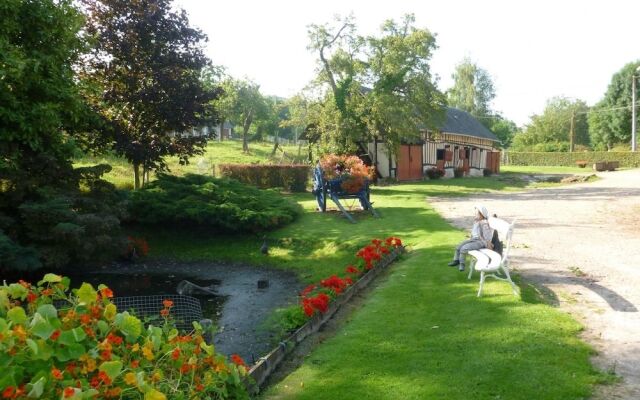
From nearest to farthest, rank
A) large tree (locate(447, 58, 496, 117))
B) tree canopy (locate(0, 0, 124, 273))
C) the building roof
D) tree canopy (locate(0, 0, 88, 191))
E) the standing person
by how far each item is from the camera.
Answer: the standing person < tree canopy (locate(0, 0, 124, 273)) < tree canopy (locate(0, 0, 88, 191)) < the building roof < large tree (locate(447, 58, 496, 117))

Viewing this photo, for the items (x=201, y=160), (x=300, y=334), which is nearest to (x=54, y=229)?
(x=300, y=334)

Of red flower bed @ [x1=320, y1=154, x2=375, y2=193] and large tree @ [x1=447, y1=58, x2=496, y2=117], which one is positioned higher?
large tree @ [x1=447, y1=58, x2=496, y2=117]

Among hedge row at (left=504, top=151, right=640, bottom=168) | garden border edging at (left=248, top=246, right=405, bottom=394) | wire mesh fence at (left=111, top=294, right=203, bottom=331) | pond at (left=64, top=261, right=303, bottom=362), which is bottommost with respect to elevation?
pond at (left=64, top=261, right=303, bottom=362)

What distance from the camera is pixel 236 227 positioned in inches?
610

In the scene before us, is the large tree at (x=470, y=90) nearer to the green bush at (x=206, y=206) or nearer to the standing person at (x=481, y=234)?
the green bush at (x=206, y=206)

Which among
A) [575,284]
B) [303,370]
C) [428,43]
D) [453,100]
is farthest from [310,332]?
[453,100]

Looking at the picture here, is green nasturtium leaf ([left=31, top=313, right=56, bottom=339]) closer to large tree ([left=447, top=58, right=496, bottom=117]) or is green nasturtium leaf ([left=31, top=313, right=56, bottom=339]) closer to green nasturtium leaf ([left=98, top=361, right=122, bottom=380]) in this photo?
green nasturtium leaf ([left=98, top=361, right=122, bottom=380])

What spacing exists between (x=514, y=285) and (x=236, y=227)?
31.1 feet

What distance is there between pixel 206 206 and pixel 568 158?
5592cm

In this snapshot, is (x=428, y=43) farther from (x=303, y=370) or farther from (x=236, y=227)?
(x=303, y=370)

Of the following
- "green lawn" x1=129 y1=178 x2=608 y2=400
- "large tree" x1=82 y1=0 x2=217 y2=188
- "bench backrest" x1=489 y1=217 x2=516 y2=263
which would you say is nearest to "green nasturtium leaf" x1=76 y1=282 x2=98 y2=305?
"green lawn" x1=129 y1=178 x2=608 y2=400

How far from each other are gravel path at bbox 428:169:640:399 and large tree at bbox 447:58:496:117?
181ft

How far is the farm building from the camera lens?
32531 millimetres

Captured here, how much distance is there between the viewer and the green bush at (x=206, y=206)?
15.4 metres
